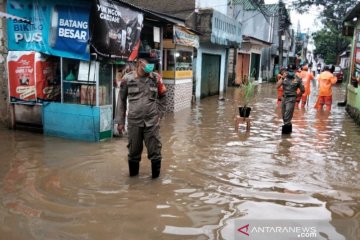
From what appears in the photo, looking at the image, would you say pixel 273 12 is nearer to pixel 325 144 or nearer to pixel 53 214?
pixel 325 144

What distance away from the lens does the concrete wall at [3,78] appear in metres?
8.53

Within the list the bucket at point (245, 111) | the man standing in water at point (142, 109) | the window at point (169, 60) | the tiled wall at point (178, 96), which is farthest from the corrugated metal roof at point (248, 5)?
the man standing in water at point (142, 109)

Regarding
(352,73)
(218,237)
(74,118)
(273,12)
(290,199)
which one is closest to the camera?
(218,237)

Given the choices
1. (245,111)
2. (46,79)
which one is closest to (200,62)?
(245,111)

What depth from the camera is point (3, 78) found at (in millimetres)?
8859

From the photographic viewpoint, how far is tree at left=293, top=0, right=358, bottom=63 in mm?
35562

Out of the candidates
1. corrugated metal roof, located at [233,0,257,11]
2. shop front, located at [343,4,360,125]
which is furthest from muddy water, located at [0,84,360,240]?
corrugated metal roof, located at [233,0,257,11]

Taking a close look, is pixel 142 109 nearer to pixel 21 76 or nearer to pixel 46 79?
pixel 46 79

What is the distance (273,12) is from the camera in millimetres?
33156

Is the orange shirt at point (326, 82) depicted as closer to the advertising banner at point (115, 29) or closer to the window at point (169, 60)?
the window at point (169, 60)

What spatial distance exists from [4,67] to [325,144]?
7.48m

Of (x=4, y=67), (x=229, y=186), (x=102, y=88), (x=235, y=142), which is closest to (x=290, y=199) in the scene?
(x=229, y=186)

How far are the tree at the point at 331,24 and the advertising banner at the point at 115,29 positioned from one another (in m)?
25.1

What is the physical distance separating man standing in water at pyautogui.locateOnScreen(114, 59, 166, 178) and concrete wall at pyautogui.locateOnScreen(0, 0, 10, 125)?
4.56 metres
